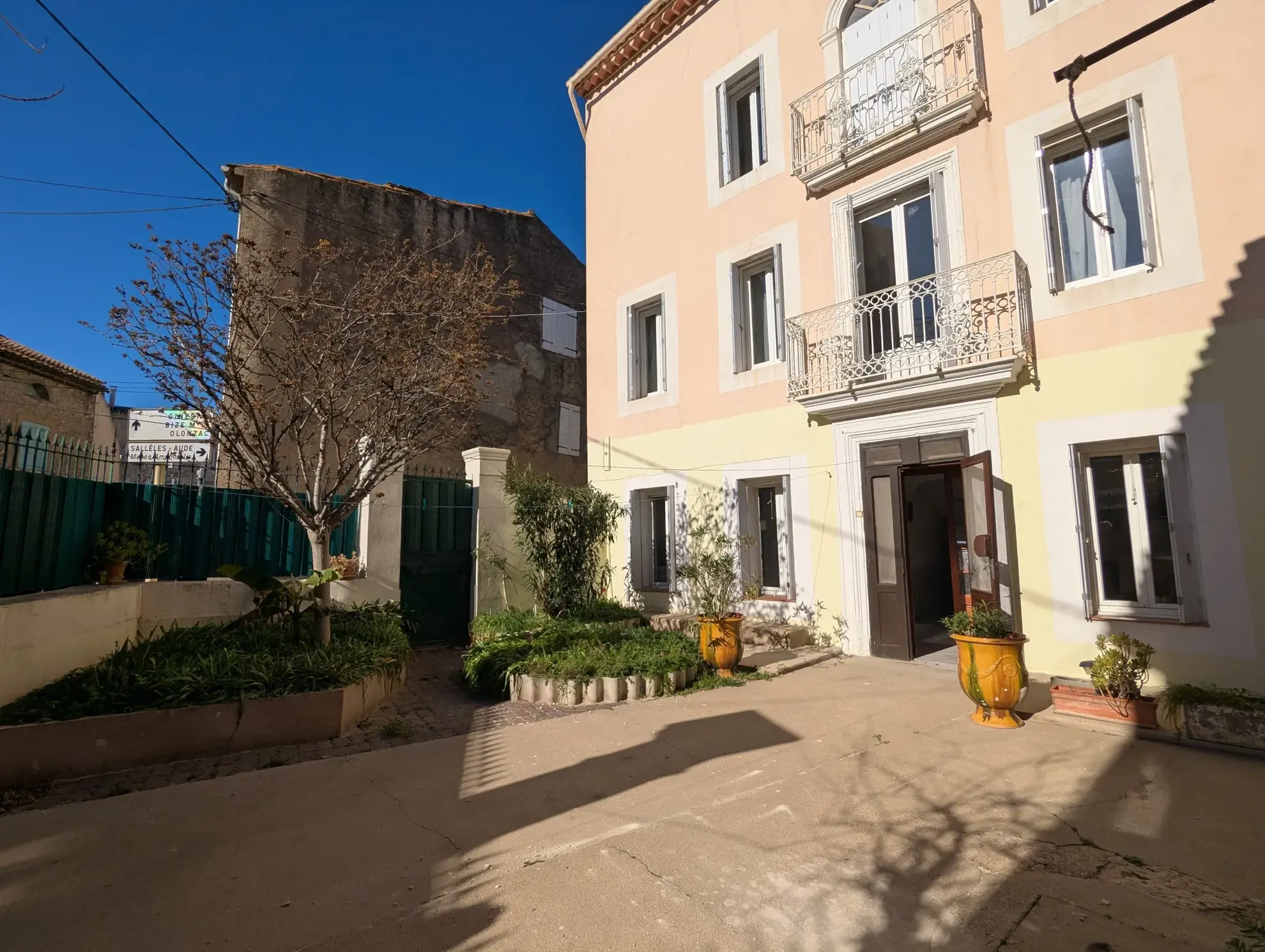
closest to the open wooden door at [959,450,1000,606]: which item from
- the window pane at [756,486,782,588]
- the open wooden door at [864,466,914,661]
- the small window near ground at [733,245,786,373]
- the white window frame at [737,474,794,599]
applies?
the open wooden door at [864,466,914,661]

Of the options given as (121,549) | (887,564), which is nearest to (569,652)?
(887,564)

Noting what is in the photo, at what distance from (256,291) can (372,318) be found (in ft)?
4.35

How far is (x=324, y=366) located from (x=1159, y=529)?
9028mm

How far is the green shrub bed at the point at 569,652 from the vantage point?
669 cm

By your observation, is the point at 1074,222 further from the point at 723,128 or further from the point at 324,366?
the point at 324,366

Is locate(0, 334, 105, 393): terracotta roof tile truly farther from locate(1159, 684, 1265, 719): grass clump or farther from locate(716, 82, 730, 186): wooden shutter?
locate(1159, 684, 1265, 719): grass clump

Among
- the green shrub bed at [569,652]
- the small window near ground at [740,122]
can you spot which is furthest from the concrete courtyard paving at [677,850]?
the small window near ground at [740,122]

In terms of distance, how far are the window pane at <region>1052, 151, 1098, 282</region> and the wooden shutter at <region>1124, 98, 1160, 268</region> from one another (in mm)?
470

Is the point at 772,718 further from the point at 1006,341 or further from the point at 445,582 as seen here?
the point at 445,582

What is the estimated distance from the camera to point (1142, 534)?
6207 millimetres

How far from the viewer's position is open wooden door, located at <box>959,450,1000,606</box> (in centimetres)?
670

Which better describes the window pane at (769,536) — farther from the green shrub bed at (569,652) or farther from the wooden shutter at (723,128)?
the wooden shutter at (723,128)

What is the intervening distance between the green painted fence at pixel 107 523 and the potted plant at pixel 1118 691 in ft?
29.6

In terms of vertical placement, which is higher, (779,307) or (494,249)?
(494,249)
